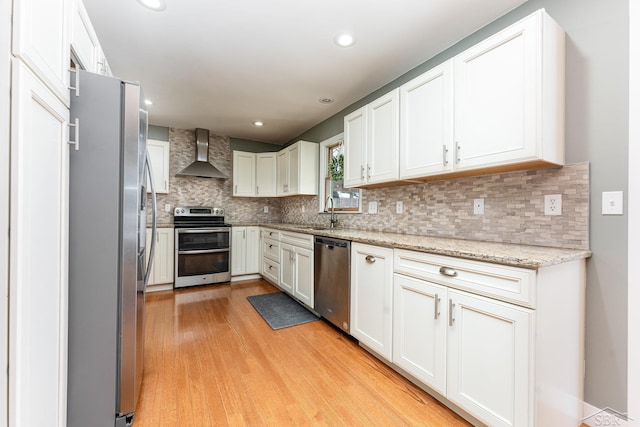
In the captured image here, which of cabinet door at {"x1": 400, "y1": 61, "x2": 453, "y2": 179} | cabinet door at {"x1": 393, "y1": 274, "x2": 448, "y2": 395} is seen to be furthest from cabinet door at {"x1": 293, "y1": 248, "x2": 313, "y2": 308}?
cabinet door at {"x1": 400, "y1": 61, "x2": 453, "y2": 179}

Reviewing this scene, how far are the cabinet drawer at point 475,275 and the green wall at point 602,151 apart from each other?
0.60 meters

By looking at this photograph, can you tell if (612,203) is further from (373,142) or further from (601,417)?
(373,142)

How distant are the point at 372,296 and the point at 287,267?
5.37ft

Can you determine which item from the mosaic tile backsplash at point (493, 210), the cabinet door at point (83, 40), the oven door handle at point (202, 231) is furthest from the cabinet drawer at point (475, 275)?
the oven door handle at point (202, 231)

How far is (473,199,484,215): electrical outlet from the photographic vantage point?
1.96 meters

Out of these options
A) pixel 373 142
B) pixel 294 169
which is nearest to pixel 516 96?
pixel 373 142

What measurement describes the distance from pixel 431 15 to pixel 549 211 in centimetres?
147

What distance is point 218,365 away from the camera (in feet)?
A: 6.65

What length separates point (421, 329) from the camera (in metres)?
1.69

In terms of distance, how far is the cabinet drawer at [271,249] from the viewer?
Answer: 384 cm

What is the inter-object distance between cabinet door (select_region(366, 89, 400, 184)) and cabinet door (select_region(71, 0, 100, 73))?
6.59 ft

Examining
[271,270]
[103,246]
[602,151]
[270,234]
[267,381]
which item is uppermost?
[602,151]

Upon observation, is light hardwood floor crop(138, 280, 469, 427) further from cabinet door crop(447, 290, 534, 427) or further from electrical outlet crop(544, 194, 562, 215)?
electrical outlet crop(544, 194, 562, 215)

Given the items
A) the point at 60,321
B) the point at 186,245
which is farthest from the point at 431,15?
the point at 186,245
